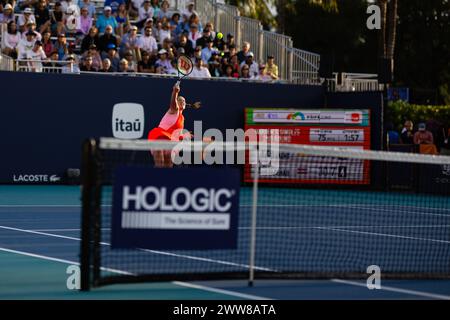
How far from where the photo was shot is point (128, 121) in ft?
83.4

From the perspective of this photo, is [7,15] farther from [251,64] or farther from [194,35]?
[251,64]

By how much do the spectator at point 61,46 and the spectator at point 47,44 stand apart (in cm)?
15

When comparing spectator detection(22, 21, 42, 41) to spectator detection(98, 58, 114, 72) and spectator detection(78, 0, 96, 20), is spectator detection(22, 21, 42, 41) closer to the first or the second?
spectator detection(98, 58, 114, 72)

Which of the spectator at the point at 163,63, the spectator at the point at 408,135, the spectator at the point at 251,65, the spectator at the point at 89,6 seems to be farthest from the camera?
the spectator at the point at 408,135

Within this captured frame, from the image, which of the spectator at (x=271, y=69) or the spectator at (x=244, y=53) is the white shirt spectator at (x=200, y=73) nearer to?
the spectator at (x=244, y=53)

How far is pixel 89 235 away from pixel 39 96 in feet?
54.1

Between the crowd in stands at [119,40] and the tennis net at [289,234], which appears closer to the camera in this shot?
the tennis net at [289,234]

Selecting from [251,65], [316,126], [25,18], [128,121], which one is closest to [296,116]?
[316,126]

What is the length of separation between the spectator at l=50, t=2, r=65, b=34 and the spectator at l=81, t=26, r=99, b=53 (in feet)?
2.63

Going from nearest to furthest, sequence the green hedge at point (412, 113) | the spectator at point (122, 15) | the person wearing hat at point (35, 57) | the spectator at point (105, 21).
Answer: the person wearing hat at point (35, 57)
the spectator at point (105, 21)
the spectator at point (122, 15)
the green hedge at point (412, 113)

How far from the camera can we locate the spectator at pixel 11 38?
79.5 feet

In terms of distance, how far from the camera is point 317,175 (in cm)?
2505

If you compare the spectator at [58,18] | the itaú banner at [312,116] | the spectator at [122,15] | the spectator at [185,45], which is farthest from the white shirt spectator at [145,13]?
the itaú banner at [312,116]
